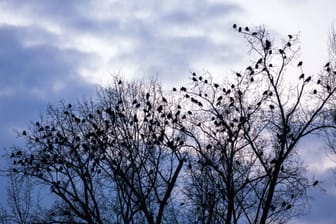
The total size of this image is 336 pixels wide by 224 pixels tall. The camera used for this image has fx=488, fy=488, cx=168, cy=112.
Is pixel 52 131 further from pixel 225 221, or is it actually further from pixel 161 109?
pixel 225 221

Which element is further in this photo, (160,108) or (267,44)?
(160,108)

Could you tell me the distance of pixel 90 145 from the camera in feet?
56.8

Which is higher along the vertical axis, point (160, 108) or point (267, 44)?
point (267, 44)

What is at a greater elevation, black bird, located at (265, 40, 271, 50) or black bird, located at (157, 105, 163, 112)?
black bird, located at (265, 40, 271, 50)

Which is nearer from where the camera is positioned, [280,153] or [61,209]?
Result: [280,153]

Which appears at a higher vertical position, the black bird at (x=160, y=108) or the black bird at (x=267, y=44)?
the black bird at (x=267, y=44)

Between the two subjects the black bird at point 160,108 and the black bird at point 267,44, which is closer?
the black bird at point 267,44

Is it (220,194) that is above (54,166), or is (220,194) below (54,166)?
below

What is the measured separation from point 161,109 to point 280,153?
4158mm

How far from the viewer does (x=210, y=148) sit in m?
17.1

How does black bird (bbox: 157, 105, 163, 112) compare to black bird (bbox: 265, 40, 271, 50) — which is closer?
black bird (bbox: 265, 40, 271, 50)

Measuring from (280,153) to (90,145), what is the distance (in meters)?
6.57

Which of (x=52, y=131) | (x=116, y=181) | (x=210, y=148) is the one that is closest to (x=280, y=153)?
(x=210, y=148)

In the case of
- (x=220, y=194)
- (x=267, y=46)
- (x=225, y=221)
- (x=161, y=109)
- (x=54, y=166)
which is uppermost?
(x=267, y=46)
